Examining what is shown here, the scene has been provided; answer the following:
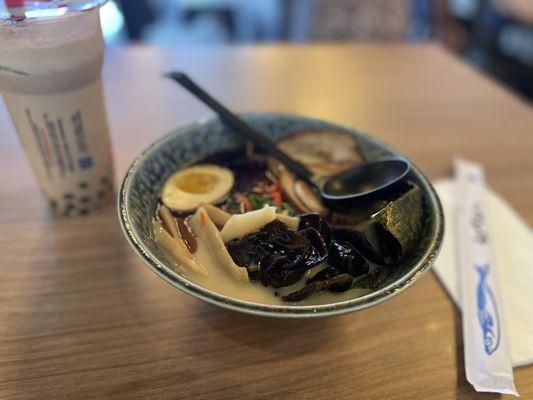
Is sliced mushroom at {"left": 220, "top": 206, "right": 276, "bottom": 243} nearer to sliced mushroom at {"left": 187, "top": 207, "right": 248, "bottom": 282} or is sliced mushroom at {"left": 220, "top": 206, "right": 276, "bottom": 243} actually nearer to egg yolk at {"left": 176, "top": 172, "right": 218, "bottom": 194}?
sliced mushroom at {"left": 187, "top": 207, "right": 248, "bottom": 282}

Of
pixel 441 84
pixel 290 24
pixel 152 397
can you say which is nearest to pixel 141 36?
pixel 290 24

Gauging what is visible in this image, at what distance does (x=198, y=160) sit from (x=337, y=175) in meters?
0.31

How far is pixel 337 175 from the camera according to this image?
920 mm

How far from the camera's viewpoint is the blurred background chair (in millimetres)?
2326

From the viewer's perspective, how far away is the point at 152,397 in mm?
634

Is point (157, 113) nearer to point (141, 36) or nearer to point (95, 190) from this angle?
point (95, 190)

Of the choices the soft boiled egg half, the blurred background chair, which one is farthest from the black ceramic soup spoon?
the blurred background chair

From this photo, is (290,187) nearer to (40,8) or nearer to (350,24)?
(40,8)

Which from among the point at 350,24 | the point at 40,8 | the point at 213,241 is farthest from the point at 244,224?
the point at 350,24

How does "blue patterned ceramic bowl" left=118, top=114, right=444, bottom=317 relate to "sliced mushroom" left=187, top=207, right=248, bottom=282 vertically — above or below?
above

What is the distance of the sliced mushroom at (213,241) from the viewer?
2.25 ft

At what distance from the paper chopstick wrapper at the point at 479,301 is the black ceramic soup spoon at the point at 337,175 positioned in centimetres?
25

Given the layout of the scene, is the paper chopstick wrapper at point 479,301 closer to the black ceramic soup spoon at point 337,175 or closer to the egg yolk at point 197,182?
the black ceramic soup spoon at point 337,175

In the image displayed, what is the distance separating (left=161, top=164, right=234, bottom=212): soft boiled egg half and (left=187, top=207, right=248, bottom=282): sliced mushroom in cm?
4
